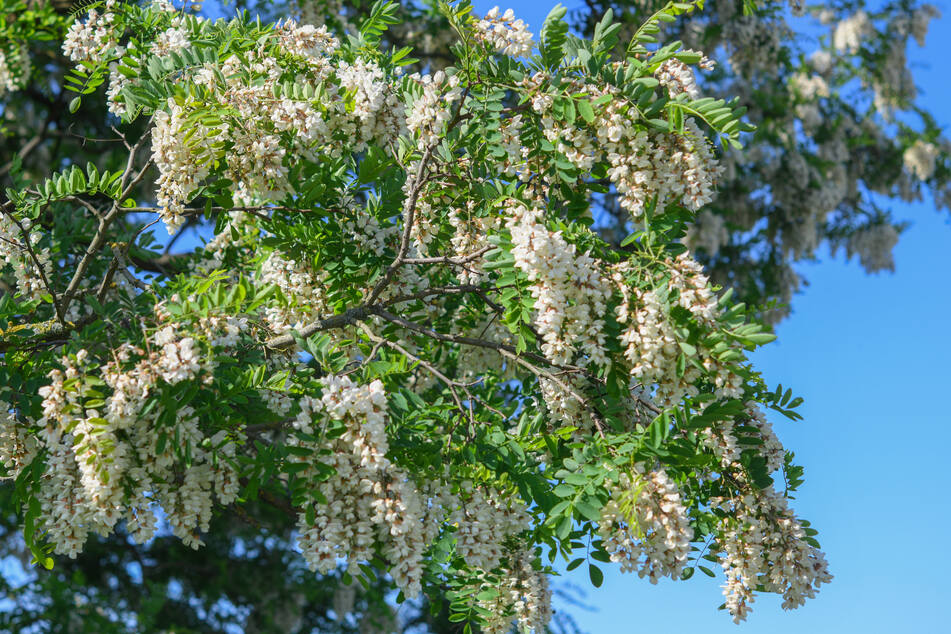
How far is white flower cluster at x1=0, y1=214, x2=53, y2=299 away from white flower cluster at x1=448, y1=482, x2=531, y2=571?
2354 mm

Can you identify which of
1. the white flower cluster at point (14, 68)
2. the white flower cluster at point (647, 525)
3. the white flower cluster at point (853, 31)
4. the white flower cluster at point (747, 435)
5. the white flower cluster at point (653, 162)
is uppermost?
the white flower cluster at point (853, 31)

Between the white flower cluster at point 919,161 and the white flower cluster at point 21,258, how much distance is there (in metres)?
10.6

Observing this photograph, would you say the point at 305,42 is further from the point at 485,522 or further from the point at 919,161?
the point at 919,161

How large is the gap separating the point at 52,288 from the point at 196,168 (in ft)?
3.69

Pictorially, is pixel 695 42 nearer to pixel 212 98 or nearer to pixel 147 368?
pixel 212 98

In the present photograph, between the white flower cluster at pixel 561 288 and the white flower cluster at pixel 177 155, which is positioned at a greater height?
the white flower cluster at pixel 177 155

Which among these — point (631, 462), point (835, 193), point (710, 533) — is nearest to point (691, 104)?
point (631, 462)

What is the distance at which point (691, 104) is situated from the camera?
345 centimetres

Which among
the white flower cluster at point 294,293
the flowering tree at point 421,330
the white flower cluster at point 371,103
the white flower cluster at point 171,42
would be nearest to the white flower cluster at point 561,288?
the flowering tree at point 421,330

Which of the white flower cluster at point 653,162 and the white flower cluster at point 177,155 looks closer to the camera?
the white flower cluster at point 653,162

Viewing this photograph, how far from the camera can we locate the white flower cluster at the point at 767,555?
371 cm

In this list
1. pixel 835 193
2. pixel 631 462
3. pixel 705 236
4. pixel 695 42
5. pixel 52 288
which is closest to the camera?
pixel 631 462

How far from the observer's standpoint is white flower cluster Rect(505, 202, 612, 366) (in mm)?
3129

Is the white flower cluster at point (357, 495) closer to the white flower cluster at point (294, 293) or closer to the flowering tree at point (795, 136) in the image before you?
the white flower cluster at point (294, 293)
